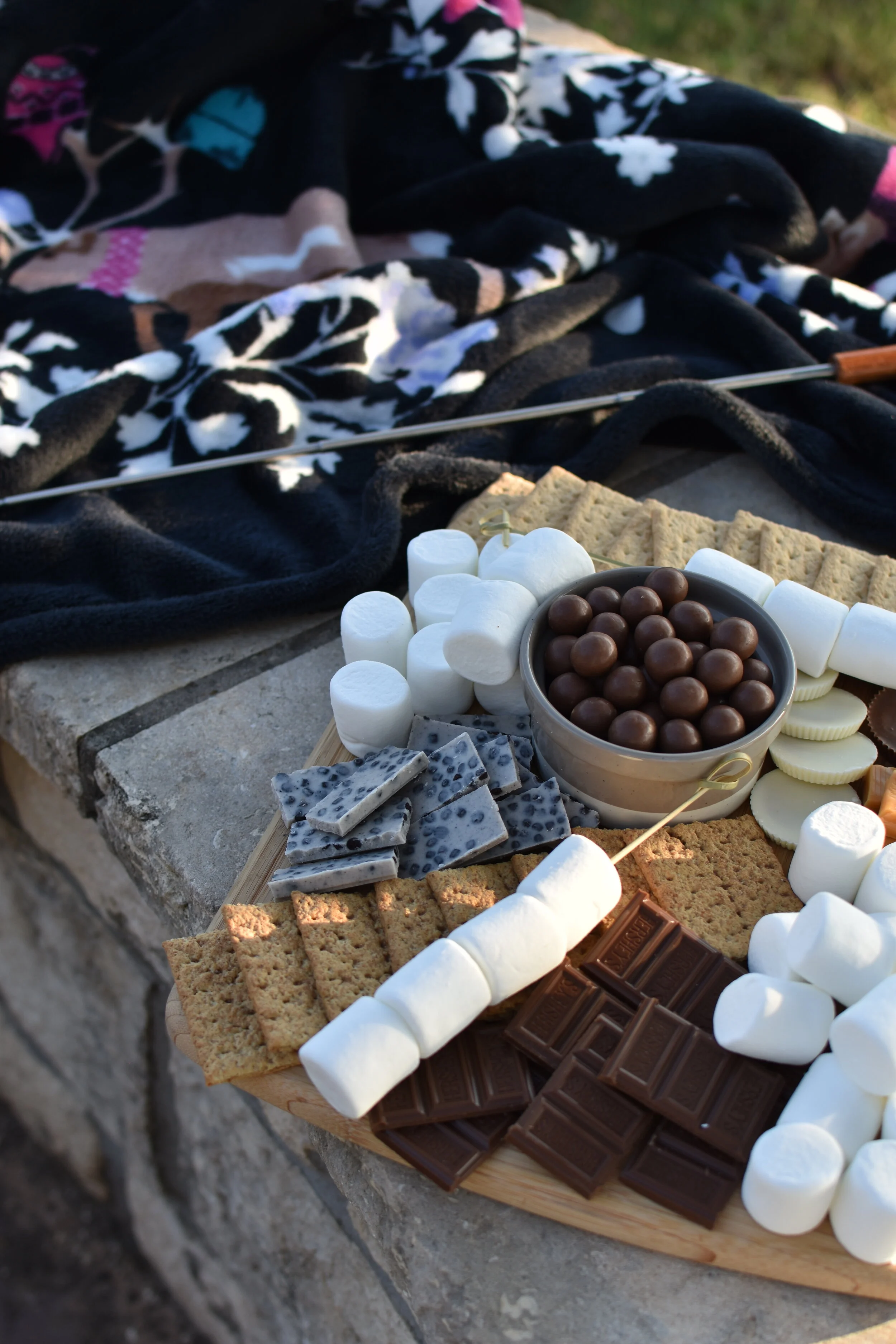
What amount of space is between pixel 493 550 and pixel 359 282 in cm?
71

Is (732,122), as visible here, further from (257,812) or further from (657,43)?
(657,43)

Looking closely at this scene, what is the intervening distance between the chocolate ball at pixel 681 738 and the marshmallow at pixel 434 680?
251 millimetres

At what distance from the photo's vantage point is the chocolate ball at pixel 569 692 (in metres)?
1.05

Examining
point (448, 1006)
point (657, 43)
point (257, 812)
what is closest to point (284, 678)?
point (257, 812)

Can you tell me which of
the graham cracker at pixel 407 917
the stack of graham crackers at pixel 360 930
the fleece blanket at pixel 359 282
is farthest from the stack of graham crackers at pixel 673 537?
the graham cracker at pixel 407 917

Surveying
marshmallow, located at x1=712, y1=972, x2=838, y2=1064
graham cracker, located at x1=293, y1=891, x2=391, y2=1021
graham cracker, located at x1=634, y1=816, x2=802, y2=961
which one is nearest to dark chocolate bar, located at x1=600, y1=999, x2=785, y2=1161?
marshmallow, located at x1=712, y1=972, x2=838, y2=1064

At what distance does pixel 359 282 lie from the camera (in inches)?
69.0

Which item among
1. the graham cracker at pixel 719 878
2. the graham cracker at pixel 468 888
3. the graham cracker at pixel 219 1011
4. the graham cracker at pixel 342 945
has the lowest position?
the graham cracker at pixel 219 1011

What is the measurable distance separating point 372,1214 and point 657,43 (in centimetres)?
346

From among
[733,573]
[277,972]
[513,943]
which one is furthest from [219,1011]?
[733,573]

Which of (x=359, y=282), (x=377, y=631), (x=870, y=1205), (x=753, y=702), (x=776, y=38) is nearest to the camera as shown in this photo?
(x=870, y=1205)

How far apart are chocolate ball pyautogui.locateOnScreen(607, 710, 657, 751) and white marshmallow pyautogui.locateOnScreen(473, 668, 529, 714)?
0.15 meters

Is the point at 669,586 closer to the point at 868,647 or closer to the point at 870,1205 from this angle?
the point at 868,647

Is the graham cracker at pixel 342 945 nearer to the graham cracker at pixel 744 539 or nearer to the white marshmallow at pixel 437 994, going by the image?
the white marshmallow at pixel 437 994
